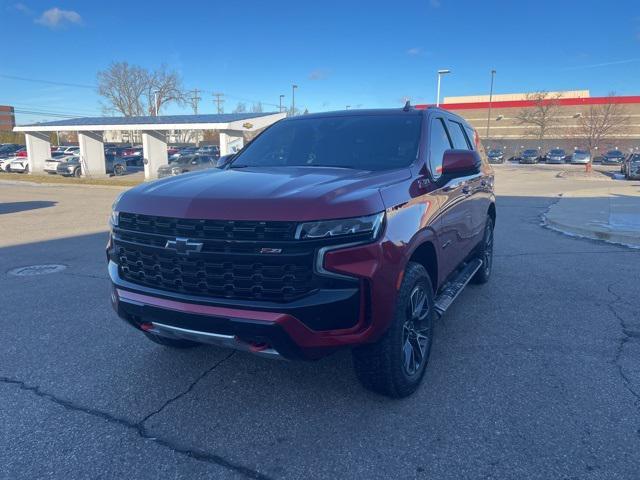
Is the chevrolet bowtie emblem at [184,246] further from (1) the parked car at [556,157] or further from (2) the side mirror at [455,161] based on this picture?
(1) the parked car at [556,157]

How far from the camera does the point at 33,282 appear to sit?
599 cm

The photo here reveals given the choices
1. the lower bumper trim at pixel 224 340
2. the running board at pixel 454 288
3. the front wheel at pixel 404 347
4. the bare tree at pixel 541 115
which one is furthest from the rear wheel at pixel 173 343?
the bare tree at pixel 541 115

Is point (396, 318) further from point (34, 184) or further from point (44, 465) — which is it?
Result: point (34, 184)

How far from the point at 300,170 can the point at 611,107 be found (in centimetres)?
5916

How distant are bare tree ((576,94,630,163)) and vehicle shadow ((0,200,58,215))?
4068 centimetres

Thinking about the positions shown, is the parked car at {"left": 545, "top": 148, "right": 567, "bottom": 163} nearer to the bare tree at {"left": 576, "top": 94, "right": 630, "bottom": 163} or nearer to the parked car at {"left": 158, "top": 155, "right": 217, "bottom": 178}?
the bare tree at {"left": 576, "top": 94, "right": 630, "bottom": 163}

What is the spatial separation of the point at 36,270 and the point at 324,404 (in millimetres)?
5469

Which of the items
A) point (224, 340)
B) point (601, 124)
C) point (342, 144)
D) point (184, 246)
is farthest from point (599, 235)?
point (601, 124)

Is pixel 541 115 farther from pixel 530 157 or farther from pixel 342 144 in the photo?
pixel 342 144

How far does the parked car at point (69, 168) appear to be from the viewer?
3024cm

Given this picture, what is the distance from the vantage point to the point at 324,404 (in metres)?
3.09

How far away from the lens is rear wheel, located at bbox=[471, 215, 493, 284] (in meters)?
5.68

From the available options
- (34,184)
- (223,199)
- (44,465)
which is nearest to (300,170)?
(223,199)

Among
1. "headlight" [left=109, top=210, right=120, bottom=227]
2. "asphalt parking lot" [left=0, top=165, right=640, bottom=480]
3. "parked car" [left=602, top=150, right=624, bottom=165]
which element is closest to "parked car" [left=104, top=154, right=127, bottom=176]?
"asphalt parking lot" [left=0, top=165, right=640, bottom=480]
